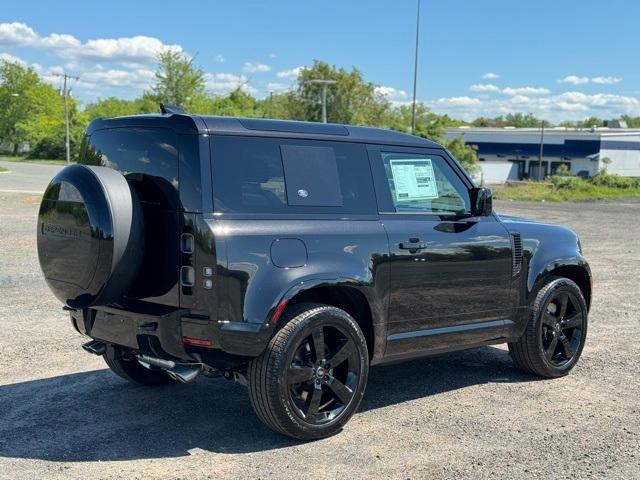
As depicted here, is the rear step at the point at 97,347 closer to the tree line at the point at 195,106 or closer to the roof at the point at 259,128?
the roof at the point at 259,128

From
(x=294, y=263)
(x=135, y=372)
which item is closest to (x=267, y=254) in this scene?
(x=294, y=263)

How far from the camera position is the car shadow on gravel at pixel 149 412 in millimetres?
4551

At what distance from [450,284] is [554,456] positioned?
56.0 inches

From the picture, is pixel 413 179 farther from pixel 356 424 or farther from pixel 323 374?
pixel 356 424

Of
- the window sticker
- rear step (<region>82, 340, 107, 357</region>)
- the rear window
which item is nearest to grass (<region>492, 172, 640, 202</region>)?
the window sticker

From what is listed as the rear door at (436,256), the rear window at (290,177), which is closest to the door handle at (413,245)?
A: the rear door at (436,256)

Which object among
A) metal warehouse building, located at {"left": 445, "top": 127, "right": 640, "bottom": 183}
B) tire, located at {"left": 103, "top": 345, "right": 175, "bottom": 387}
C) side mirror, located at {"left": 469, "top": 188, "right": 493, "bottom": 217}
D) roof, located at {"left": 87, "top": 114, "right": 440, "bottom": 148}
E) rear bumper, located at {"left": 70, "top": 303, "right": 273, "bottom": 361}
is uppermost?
metal warehouse building, located at {"left": 445, "top": 127, "right": 640, "bottom": 183}

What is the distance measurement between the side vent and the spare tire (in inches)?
117

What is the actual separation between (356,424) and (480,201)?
1.92 m

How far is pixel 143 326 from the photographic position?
14.6 feet

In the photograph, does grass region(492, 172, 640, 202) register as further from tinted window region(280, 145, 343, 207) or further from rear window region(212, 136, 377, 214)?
tinted window region(280, 145, 343, 207)

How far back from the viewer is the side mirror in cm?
566

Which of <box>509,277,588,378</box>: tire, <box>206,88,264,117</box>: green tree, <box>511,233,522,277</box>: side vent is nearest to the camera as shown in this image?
<box>511,233,522,277</box>: side vent

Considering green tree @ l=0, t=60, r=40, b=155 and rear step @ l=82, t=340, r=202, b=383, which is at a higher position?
green tree @ l=0, t=60, r=40, b=155
